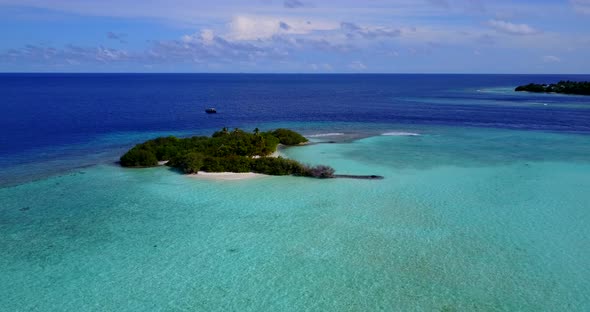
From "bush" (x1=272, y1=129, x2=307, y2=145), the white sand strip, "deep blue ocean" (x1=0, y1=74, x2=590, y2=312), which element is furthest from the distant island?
the white sand strip

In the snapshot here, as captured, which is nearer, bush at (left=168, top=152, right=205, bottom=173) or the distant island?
bush at (left=168, top=152, right=205, bottom=173)

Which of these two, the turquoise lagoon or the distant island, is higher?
the distant island

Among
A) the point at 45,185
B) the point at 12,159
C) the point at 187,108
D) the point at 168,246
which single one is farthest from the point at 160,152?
the point at 187,108

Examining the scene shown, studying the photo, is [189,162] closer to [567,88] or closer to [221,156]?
[221,156]

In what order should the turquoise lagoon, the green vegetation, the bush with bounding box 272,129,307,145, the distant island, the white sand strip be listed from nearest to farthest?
the turquoise lagoon, the white sand strip, the green vegetation, the bush with bounding box 272,129,307,145, the distant island

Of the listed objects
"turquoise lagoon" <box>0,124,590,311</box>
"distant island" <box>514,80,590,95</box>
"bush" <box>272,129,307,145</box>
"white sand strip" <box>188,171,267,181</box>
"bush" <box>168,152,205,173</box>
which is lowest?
"turquoise lagoon" <box>0,124,590,311</box>

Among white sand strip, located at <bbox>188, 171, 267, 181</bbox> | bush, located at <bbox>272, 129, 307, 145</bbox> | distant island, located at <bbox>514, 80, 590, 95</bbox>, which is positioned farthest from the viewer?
distant island, located at <bbox>514, 80, 590, 95</bbox>

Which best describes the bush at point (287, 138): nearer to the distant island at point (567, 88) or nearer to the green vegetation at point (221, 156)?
the green vegetation at point (221, 156)

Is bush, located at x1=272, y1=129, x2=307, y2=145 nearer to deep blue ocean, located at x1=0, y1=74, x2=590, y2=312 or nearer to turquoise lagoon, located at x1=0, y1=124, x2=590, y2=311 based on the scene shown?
deep blue ocean, located at x1=0, y1=74, x2=590, y2=312
